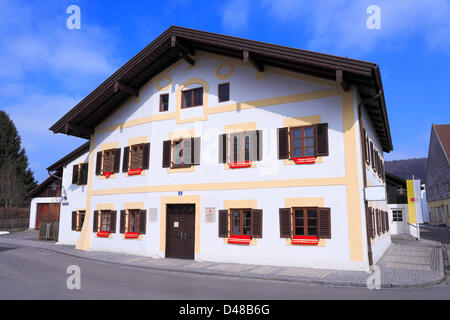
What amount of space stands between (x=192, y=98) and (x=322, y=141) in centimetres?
628

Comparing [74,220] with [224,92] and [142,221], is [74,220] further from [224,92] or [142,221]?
[224,92]

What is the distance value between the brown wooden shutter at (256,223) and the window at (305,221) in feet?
4.18

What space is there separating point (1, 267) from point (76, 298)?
6.57 m

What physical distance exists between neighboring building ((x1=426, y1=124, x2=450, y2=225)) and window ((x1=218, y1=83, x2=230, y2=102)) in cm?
3903

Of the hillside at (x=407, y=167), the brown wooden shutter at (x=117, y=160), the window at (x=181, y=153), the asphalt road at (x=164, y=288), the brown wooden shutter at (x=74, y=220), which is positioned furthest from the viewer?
the hillside at (x=407, y=167)

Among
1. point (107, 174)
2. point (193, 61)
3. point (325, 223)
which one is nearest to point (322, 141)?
point (325, 223)

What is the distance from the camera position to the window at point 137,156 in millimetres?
16594

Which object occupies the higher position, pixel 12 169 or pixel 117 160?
pixel 12 169

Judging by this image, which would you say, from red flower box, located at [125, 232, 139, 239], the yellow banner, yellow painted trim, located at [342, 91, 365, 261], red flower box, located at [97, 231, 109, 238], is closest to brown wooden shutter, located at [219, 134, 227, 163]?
yellow painted trim, located at [342, 91, 365, 261]

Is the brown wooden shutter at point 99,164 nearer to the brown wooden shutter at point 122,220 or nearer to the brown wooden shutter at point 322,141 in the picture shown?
the brown wooden shutter at point 122,220

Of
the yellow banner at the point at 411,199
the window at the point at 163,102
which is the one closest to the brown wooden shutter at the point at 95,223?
the window at the point at 163,102

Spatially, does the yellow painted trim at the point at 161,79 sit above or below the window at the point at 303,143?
above

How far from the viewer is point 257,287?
30.0 ft

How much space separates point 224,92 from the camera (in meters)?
14.9
